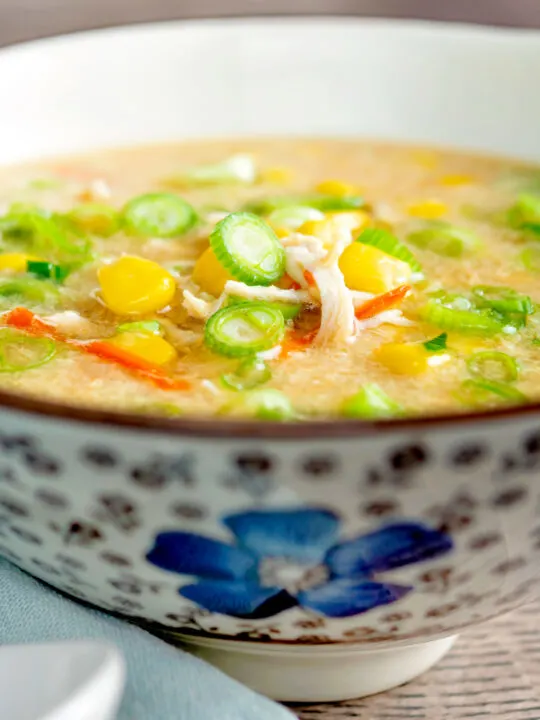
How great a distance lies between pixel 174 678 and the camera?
124cm

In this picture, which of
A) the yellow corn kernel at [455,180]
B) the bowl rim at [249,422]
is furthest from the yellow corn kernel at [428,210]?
the bowl rim at [249,422]

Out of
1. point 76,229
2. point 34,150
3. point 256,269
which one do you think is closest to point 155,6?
point 34,150

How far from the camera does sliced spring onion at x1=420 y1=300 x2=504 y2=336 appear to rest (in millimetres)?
1486

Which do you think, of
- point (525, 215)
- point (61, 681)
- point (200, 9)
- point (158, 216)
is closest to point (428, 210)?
point (525, 215)

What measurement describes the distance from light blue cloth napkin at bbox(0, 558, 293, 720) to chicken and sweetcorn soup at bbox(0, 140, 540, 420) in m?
0.27

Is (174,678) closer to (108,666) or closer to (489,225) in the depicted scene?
(108,666)

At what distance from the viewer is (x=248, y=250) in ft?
5.01

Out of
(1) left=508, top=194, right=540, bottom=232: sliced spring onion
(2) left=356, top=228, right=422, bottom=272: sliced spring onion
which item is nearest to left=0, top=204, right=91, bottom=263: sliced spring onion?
(2) left=356, top=228, right=422, bottom=272: sliced spring onion

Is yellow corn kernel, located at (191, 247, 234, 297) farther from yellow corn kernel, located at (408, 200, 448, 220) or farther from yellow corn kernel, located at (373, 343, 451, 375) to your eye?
yellow corn kernel, located at (408, 200, 448, 220)

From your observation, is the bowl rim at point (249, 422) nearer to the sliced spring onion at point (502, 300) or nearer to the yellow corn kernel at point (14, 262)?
the sliced spring onion at point (502, 300)

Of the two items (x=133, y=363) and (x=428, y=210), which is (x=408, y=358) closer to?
(x=133, y=363)

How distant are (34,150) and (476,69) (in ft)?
3.50

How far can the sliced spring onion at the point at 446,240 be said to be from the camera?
180 cm

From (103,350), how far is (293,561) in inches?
18.2
